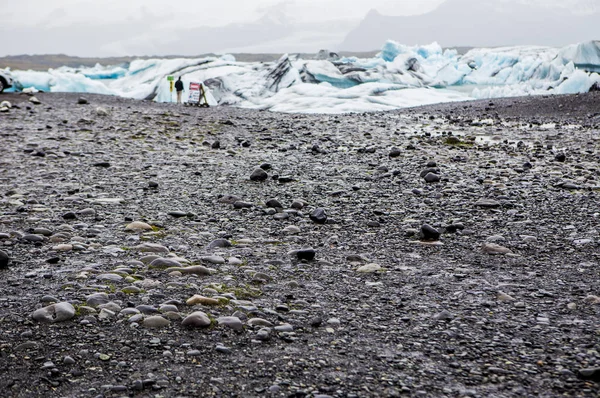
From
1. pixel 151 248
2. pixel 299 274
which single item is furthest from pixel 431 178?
pixel 151 248

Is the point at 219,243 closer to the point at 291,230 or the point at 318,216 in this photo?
the point at 291,230

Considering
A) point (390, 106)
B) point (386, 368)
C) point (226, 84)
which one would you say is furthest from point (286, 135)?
point (226, 84)

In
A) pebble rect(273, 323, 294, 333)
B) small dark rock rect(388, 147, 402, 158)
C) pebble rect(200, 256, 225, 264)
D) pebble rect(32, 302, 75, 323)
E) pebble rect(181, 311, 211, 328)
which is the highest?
small dark rock rect(388, 147, 402, 158)

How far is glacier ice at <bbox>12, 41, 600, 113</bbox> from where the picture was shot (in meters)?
26.9

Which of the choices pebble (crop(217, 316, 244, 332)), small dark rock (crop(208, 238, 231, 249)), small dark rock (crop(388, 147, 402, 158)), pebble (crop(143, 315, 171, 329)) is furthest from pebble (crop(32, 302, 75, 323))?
small dark rock (crop(388, 147, 402, 158))

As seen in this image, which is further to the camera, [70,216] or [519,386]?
[70,216]

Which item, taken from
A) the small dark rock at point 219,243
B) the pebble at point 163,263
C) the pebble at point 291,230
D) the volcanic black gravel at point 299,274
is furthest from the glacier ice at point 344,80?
the pebble at point 163,263

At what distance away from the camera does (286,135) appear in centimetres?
1273

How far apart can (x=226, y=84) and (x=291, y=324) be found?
30.0 m

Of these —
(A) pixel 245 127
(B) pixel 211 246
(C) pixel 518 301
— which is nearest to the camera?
(C) pixel 518 301

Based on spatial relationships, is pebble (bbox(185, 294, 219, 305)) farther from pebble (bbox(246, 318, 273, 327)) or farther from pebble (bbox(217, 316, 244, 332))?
pebble (bbox(246, 318, 273, 327))

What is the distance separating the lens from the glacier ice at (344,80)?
88.3ft

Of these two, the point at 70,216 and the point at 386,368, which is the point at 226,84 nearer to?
the point at 70,216

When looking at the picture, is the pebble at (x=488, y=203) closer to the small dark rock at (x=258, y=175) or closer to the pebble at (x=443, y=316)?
the small dark rock at (x=258, y=175)
